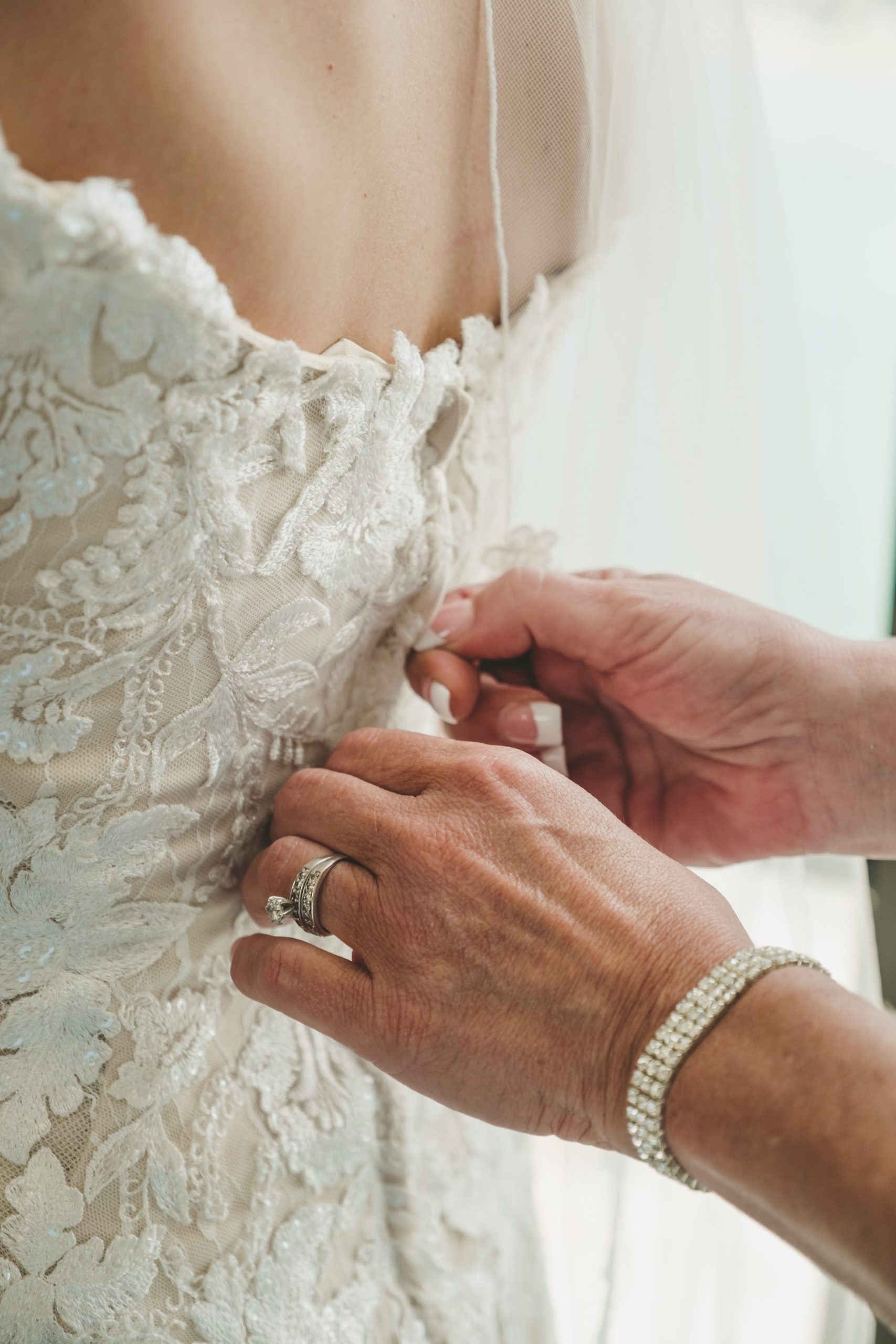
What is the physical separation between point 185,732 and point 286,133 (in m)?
0.37

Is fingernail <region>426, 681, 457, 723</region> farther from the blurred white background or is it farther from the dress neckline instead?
the blurred white background

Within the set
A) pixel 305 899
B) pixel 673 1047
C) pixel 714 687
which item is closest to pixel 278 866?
pixel 305 899

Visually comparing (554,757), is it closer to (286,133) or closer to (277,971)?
(277,971)

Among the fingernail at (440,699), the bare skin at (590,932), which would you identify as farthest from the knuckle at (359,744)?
the fingernail at (440,699)

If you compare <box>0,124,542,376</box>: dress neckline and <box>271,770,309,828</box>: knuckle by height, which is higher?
<box>0,124,542,376</box>: dress neckline

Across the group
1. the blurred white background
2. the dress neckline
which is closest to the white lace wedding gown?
the dress neckline

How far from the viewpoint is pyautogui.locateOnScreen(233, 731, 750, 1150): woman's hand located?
612 millimetres

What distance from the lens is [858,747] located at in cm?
93

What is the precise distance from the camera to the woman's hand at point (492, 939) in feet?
2.01

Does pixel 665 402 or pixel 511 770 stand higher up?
pixel 665 402

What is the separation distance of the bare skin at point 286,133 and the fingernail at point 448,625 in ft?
0.86

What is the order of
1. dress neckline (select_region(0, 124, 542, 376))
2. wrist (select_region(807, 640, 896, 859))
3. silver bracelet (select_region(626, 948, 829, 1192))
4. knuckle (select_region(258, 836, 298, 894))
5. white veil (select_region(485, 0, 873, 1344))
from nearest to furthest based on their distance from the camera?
dress neckline (select_region(0, 124, 542, 376)) → silver bracelet (select_region(626, 948, 829, 1192)) → knuckle (select_region(258, 836, 298, 894)) → white veil (select_region(485, 0, 873, 1344)) → wrist (select_region(807, 640, 896, 859))

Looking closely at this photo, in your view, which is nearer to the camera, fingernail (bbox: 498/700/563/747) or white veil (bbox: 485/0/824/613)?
white veil (bbox: 485/0/824/613)

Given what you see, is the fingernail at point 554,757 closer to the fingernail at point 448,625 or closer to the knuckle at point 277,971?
the fingernail at point 448,625
